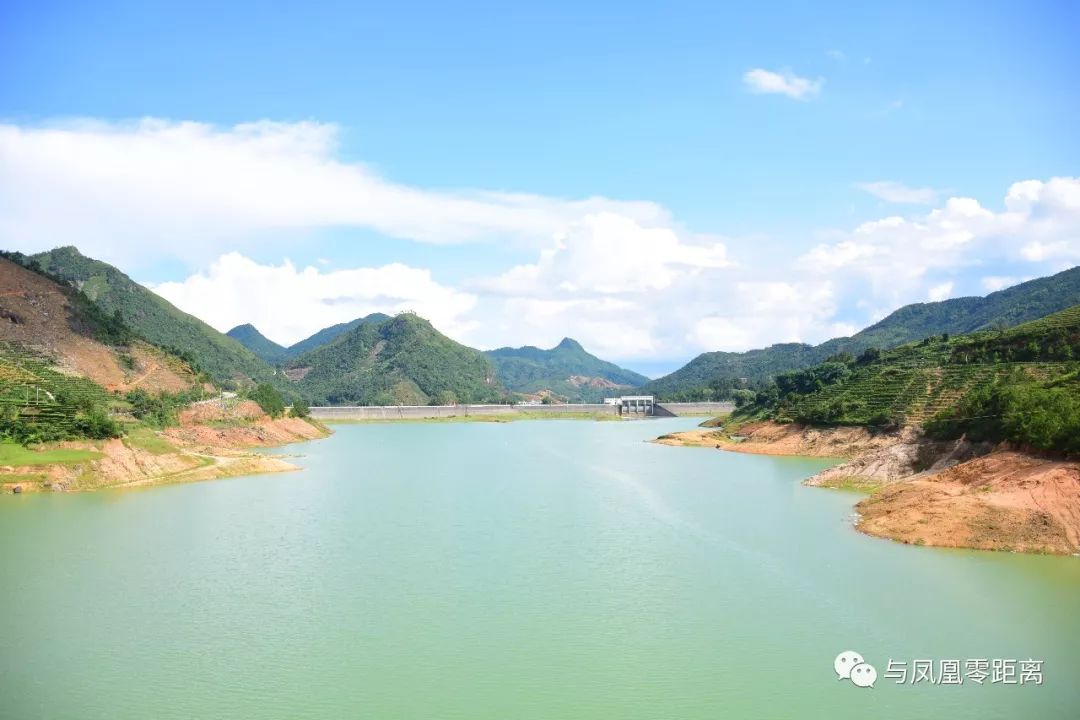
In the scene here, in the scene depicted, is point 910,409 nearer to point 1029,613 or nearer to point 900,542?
point 900,542

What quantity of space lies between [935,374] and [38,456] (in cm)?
6171

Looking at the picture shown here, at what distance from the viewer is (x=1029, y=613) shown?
22.0 metres

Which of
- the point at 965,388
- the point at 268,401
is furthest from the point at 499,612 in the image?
the point at 268,401

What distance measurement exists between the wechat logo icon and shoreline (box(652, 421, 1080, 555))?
13.3 meters

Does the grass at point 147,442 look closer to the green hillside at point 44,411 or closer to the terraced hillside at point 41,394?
the green hillside at point 44,411

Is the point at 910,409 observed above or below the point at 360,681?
above

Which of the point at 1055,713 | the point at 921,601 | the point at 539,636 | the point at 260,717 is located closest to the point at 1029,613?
the point at 921,601

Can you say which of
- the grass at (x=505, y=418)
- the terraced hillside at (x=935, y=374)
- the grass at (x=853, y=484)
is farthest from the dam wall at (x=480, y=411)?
the grass at (x=853, y=484)

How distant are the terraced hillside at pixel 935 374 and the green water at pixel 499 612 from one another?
70.2 ft

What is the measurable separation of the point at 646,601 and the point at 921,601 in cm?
793

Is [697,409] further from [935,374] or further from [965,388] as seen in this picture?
[965,388]

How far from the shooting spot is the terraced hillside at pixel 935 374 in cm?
5566

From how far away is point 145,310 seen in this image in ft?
532

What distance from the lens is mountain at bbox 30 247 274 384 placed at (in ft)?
516
